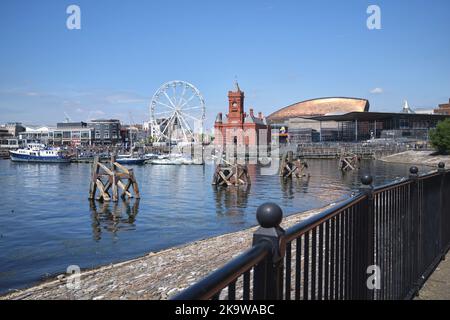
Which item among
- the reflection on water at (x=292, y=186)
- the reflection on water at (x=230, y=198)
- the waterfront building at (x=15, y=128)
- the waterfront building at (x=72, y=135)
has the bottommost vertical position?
the reflection on water at (x=292, y=186)

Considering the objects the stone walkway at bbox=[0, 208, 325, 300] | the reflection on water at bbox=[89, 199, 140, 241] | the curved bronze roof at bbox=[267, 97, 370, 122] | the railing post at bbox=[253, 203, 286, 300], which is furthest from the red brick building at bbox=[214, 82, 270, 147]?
the railing post at bbox=[253, 203, 286, 300]

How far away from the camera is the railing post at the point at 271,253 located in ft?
7.77

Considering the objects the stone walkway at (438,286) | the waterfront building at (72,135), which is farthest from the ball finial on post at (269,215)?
the waterfront building at (72,135)

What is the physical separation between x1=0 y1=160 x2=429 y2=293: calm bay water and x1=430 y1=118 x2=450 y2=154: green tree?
148ft

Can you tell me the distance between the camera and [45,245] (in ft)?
55.6

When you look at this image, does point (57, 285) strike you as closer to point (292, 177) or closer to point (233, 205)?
point (233, 205)

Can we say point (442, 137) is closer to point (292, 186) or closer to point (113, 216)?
point (292, 186)

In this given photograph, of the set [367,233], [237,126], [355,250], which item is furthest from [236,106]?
[355,250]

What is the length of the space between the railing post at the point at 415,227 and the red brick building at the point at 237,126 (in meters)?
99.3

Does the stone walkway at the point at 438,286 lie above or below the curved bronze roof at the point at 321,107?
below

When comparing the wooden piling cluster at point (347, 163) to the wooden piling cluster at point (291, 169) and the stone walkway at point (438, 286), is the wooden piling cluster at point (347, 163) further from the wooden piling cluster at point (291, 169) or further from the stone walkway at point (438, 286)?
Result: the stone walkway at point (438, 286)

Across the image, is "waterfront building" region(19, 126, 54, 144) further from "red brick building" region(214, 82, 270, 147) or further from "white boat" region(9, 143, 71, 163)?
"red brick building" region(214, 82, 270, 147)

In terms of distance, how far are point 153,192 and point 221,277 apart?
34.7 m
